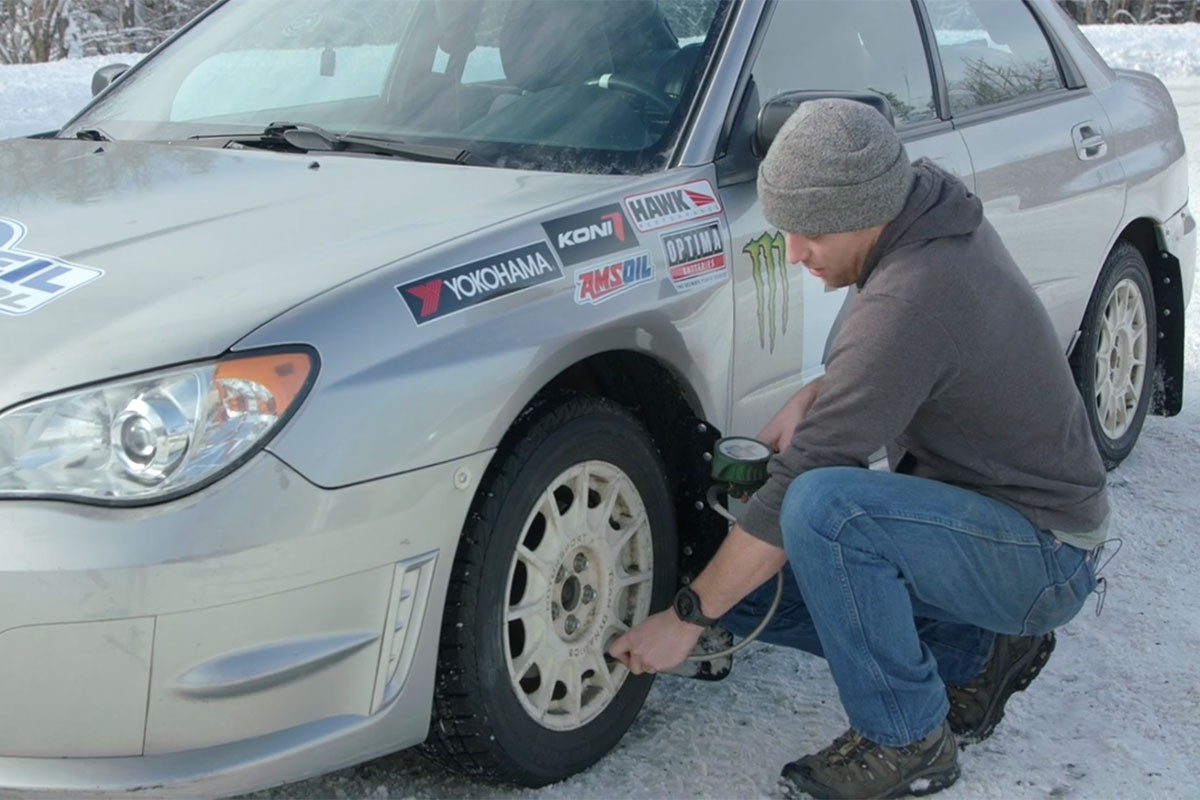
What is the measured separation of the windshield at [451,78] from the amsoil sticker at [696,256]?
0.21 meters

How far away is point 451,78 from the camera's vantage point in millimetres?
3434

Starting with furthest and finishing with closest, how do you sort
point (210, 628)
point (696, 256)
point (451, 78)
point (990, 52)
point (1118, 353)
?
point (1118, 353) → point (990, 52) → point (451, 78) → point (696, 256) → point (210, 628)

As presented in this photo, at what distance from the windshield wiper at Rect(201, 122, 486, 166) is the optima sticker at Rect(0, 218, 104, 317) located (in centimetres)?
77

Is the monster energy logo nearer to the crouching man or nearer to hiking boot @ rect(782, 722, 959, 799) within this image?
the crouching man

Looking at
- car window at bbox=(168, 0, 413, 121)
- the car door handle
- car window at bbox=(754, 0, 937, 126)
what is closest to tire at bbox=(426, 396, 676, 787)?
car window at bbox=(754, 0, 937, 126)

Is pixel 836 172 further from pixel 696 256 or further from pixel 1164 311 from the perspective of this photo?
pixel 1164 311

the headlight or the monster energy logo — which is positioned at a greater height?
the headlight

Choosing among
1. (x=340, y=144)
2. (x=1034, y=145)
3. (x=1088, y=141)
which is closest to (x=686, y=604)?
(x=340, y=144)

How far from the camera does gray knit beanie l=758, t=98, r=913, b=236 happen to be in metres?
2.52

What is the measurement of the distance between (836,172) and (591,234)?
1.51 ft

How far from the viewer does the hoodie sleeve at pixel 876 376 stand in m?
2.53

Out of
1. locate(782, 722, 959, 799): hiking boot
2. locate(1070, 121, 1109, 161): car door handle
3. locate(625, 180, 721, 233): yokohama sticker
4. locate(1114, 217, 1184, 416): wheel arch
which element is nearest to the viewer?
locate(782, 722, 959, 799): hiking boot

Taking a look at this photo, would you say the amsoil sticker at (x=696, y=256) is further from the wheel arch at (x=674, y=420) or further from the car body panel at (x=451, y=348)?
the wheel arch at (x=674, y=420)

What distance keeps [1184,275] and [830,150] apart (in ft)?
9.67
